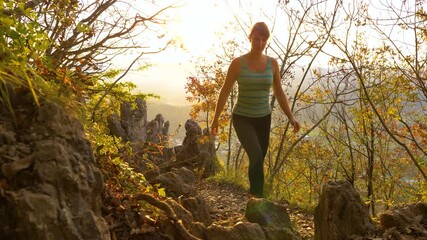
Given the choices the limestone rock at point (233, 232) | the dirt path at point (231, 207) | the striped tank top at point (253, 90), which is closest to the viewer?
the limestone rock at point (233, 232)

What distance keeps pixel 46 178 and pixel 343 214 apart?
2.95 metres

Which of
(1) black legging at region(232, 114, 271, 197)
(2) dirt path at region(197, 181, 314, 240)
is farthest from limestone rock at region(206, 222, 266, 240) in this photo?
(1) black legging at region(232, 114, 271, 197)

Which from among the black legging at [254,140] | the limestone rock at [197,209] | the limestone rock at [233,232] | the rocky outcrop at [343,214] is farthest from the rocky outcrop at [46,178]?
the black legging at [254,140]

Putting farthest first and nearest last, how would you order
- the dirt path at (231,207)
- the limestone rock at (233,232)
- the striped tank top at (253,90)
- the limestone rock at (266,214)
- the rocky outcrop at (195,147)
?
the rocky outcrop at (195,147), the dirt path at (231,207), the striped tank top at (253,90), the limestone rock at (266,214), the limestone rock at (233,232)

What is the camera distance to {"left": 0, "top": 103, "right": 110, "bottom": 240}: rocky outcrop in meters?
1.58

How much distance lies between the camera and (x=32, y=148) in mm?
1806

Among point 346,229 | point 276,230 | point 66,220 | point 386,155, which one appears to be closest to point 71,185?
point 66,220

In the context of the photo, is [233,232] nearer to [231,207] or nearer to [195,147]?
[231,207]

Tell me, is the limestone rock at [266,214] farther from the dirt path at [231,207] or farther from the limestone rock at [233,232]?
the limestone rock at [233,232]

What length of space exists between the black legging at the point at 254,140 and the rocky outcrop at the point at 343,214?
0.94 metres

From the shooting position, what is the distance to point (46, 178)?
1.73 meters

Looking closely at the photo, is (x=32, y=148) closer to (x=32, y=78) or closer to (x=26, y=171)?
(x=26, y=171)

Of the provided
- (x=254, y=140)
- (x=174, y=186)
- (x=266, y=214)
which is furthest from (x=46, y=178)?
(x=174, y=186)

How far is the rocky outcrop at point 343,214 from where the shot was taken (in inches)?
145
